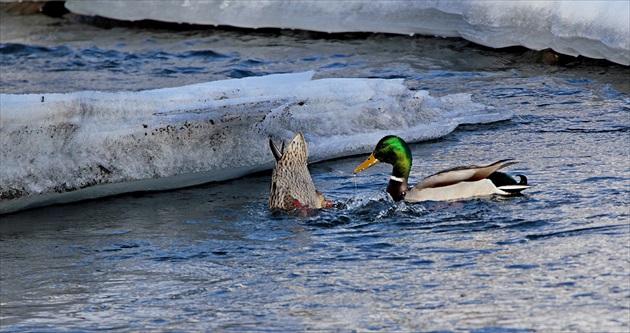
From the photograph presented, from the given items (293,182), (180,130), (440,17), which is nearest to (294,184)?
(293,182)

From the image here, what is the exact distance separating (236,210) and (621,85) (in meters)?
5.22

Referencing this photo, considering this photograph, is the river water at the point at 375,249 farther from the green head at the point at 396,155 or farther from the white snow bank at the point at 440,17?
the white snow bank at the point at 440,17

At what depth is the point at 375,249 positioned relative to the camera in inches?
252

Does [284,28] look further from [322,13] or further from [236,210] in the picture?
[236,210]

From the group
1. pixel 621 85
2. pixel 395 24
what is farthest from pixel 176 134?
pixel 395 24

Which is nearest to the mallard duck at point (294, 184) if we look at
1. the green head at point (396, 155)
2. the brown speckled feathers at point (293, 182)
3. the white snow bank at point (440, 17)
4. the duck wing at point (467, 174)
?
the brown speckled feathers at point (293, 182)

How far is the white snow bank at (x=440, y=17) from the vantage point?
38.4 ft

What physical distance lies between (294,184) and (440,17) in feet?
22.0

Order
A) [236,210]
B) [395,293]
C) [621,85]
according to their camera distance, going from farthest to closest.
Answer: [621,85] → [236,210] → [395,293]

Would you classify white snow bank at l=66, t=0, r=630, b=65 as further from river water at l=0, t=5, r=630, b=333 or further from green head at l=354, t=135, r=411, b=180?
green head at l=354, t=135, r=411, b=180

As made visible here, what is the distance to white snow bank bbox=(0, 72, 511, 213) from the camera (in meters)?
7.84

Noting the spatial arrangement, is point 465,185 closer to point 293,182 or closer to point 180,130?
point 293,182

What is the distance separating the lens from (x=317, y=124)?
9.33 meters

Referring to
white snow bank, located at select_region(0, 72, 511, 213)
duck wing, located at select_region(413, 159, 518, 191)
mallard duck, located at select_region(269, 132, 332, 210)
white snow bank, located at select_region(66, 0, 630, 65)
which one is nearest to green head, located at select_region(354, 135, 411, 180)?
duck wing, located at select_region(413, 159, 518, 191)
